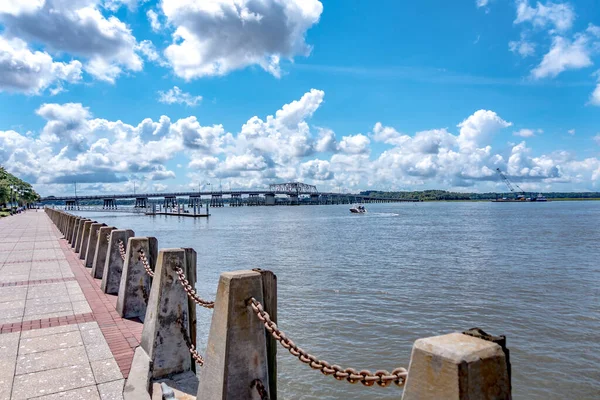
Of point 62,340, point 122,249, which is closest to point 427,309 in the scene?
point 122,249

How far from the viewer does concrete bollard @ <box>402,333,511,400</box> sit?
215 centimetres

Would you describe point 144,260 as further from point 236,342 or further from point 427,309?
point 427,309

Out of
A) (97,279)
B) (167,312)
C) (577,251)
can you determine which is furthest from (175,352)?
(577,251)

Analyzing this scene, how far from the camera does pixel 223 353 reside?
3928 millimetres

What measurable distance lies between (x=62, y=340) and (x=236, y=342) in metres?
4.32

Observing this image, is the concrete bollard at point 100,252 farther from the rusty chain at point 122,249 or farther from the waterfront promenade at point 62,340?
the rusty chain at point 122,249

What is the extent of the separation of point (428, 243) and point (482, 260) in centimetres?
1061

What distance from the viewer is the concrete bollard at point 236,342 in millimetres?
3926

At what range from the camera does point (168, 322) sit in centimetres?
557

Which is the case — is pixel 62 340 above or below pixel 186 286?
below

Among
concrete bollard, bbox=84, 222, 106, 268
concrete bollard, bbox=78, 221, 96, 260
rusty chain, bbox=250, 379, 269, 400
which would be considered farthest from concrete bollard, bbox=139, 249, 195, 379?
concrete bollard, bbox=78, 221, 96, 260

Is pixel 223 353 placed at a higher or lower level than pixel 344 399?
higher

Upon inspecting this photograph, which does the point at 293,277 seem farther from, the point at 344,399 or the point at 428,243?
the point at 428,243

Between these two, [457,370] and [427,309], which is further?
[427,309]
